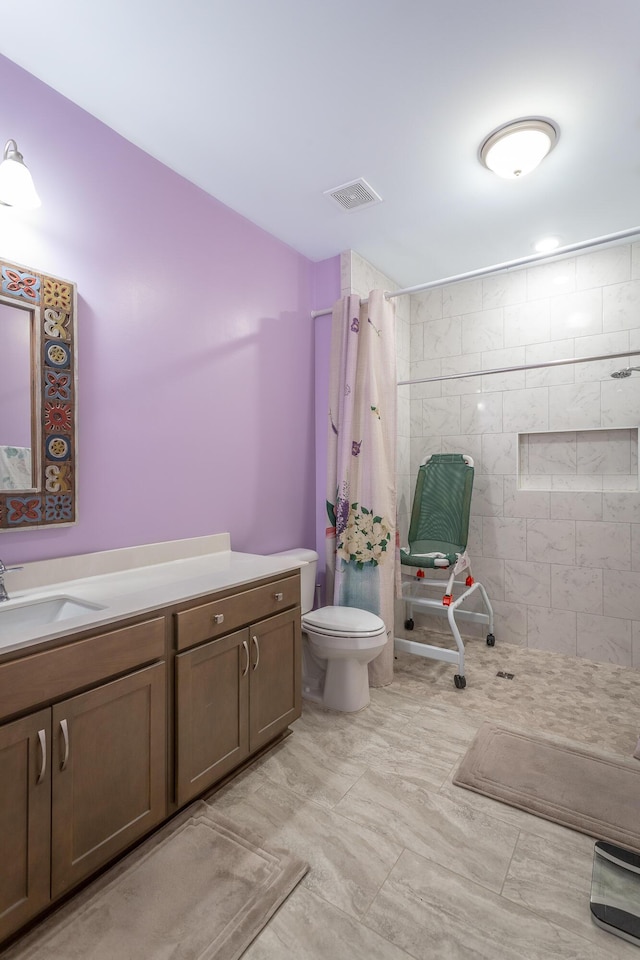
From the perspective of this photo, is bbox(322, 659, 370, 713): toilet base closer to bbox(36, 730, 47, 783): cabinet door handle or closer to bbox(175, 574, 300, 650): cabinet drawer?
bbox(175, 574, 300, 650): cabinet drawer

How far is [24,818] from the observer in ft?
3.75

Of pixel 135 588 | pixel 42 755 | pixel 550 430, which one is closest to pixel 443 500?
pixel 550 430

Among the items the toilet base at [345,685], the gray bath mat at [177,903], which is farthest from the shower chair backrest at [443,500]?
the gray bath mat at [177,903]

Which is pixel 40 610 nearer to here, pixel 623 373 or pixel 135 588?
pixel 135 588

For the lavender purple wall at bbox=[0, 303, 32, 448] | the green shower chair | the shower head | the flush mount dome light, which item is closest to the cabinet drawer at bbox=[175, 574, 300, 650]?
the lavender purple wall at bbox=[0, 303, 32, 448]

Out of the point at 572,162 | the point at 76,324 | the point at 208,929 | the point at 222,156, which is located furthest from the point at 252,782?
the point at 572,162

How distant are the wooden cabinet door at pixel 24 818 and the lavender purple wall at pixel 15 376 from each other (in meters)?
0.92

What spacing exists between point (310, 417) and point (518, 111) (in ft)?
5.79

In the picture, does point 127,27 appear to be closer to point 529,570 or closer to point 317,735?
point 317,735

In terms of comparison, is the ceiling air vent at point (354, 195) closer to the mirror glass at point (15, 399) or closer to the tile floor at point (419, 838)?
the mirror glass at point (15, 399)

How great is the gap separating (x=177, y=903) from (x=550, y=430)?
121 inches

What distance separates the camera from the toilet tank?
2.60 metres

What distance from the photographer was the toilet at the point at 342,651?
2.25m

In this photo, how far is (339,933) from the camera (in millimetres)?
1227
